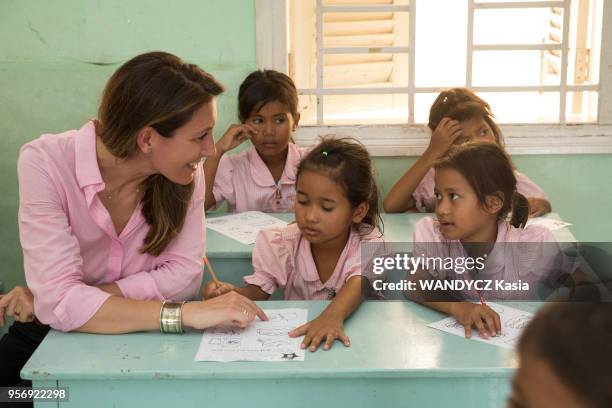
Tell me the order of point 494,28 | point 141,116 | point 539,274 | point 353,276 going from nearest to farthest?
1. point 141,116
2. point 353,276
3. point 539,274
4. point 494,28

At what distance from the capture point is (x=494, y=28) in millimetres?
4258

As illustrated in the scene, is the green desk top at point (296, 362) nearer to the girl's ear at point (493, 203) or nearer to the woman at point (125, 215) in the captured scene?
the woman at point (125, 215)

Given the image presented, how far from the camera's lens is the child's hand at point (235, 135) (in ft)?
10.1

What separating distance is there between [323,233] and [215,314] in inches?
20.1

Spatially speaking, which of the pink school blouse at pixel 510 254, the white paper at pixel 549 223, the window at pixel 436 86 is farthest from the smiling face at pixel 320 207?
the window at pixel 436 86

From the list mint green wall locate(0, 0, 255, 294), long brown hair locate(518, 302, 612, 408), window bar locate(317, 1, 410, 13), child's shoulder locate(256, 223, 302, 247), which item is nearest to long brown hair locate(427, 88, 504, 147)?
window bar locate(317, 1, 410, 13)

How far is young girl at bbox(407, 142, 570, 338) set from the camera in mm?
2168

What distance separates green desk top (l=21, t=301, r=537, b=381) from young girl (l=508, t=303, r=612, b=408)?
85 centimetres

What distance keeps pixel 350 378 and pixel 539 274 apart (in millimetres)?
890

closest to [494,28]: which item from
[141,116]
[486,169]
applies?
[486,169]

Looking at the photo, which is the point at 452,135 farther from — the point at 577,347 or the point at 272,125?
the point at 577,347

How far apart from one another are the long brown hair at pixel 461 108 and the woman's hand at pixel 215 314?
62.5 inches

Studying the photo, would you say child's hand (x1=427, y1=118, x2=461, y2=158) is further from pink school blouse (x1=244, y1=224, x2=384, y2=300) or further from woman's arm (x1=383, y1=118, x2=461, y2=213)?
pink school blouse (x1=244, y1=224, x2=384, y2=300)

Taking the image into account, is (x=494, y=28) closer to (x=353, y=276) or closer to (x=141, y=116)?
(x=353, y=276)
